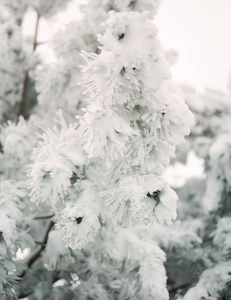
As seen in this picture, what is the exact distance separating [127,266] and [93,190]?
118 centimetres

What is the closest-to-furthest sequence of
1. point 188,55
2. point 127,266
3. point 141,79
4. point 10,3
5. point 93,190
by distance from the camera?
point 141,79 → point 93,190 → point 127,266 → point 10,3 → point 188,55

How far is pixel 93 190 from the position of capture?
9.45ft

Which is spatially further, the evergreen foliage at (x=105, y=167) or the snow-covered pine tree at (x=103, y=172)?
the evergreen foliage at (x=105, y=167)

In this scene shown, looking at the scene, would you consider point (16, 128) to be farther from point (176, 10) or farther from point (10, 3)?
point (176, 10)

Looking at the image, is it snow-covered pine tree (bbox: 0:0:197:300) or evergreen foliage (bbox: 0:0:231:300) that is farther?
evergreen foliage (bbox: 0:0:231:300)

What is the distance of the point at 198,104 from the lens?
18.5ft

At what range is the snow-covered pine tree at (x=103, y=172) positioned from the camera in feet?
7.34

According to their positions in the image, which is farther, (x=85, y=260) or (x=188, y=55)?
(x=188, y=55)

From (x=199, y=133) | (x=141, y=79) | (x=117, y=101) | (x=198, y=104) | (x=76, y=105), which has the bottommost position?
(x=199, y=133)

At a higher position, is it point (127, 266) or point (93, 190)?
point (93, 190)

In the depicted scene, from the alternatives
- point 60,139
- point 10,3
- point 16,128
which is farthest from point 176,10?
point 60,139

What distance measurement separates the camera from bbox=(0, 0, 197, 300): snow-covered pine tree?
224 centimetres

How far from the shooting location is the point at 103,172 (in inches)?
124

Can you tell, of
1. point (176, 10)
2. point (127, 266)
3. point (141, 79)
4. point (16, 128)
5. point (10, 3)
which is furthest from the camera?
point (176, 10)
